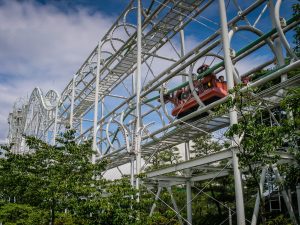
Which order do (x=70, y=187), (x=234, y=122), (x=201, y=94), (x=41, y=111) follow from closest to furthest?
(x=234, y=122) < (x=70, y=187) < (x=201, y=94) < (x=41, y=111)

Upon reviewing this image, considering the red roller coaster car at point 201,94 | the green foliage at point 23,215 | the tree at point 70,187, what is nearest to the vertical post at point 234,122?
→ the red roller coaster car at point 201,94

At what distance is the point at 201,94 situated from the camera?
12539 mm

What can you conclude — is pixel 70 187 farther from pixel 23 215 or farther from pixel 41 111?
pixel 41 111

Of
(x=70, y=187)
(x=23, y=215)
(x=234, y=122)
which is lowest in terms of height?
(x=23, y=215)

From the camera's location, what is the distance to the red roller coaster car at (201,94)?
12.2 m

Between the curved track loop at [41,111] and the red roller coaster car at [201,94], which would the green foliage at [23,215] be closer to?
the red roller coaster car at [201,94]

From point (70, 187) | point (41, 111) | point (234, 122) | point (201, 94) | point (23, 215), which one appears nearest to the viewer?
point (234, 122)

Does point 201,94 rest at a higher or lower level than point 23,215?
higher

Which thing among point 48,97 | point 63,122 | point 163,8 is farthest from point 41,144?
point 48,97

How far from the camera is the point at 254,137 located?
6.39 m

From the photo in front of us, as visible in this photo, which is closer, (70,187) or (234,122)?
(234,122)

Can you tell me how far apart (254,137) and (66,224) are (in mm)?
11395

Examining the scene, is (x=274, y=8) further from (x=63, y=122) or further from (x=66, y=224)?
(x=63, y=122)

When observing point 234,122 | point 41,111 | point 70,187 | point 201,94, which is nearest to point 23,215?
point 70,187
